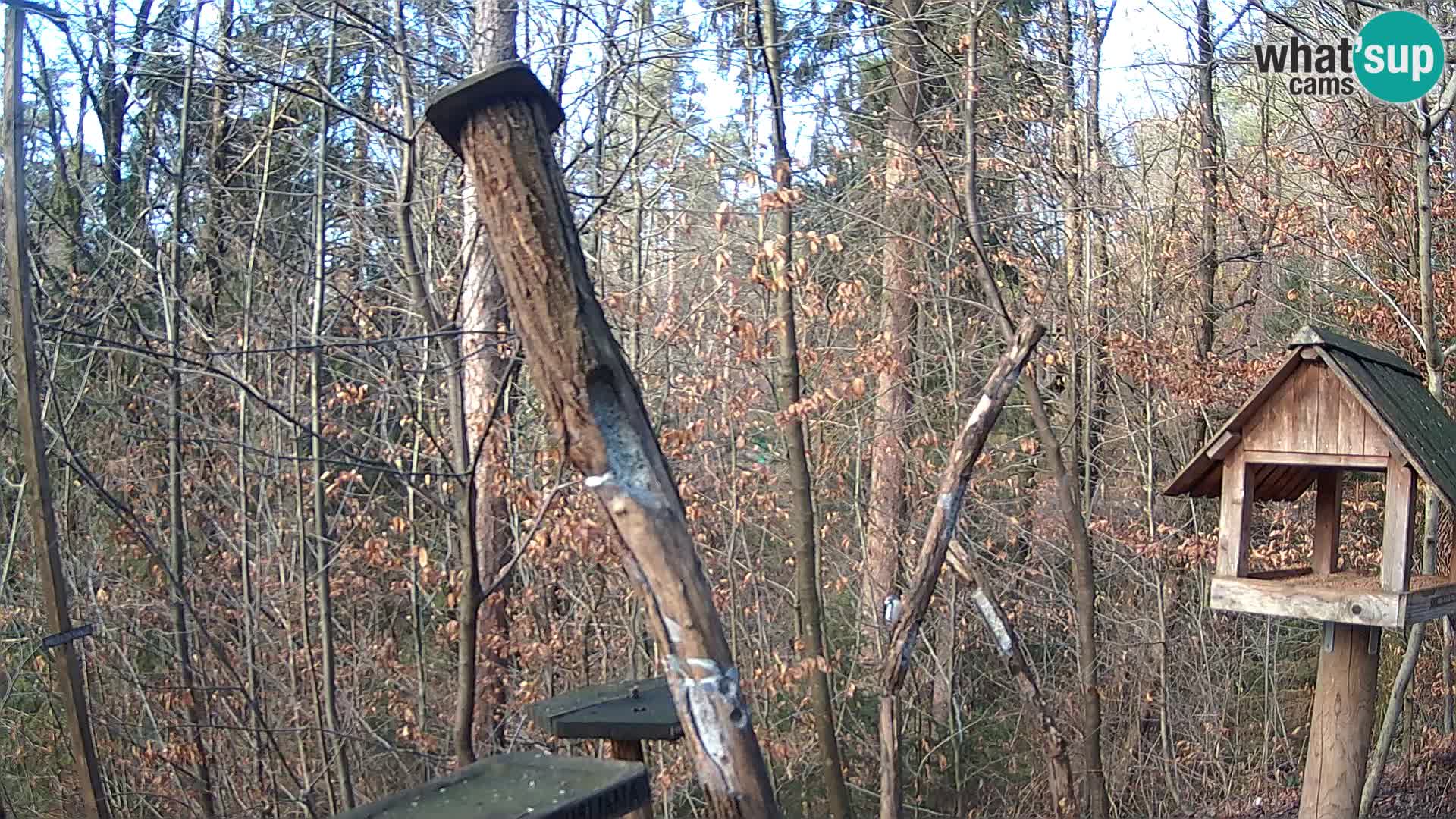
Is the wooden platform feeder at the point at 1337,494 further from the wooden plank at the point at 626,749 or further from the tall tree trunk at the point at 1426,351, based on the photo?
the wooden plank at the point at 626,749

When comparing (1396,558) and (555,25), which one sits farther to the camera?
(555,25)

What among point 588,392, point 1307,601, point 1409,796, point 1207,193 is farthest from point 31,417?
point 1409,796

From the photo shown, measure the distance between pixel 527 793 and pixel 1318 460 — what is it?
9.12 ft

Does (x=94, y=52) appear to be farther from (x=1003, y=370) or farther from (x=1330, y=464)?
(x=1330, y=464)

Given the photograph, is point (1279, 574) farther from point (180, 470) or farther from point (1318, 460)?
point (180, 470)

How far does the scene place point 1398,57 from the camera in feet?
22.4

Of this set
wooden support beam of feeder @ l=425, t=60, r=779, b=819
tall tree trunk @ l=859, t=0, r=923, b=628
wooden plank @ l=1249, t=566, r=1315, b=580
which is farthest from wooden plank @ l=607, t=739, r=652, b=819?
tall tree trunk @ l=859, t=0, r=923, b=628

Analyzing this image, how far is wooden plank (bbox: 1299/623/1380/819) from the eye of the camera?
3873mm

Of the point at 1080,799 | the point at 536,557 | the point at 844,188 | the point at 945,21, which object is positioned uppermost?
the point at 945,21

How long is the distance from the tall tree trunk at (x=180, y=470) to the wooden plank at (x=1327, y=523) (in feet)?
15.7

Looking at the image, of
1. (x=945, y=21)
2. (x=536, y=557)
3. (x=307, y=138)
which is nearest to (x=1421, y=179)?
(x=945, y=21)

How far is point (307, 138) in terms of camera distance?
698 cm

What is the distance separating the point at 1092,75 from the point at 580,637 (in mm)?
4976

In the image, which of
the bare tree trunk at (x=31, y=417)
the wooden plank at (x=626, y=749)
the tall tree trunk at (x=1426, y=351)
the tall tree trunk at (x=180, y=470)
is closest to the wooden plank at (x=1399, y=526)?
the tall tree trunk at (x=1426, y=351)
